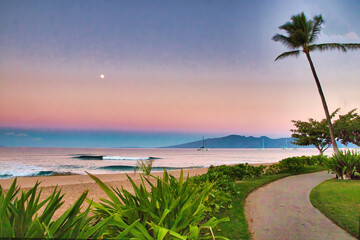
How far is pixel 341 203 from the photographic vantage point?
17.5 ft

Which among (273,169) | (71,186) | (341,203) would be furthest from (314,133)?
(71,186)

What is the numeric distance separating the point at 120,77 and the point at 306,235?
1467cm

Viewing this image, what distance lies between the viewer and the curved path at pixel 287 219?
357 cm

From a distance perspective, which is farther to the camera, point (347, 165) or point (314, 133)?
point (314, 133)

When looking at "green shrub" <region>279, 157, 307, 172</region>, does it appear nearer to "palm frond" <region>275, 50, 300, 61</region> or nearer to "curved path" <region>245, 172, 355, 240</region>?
"curved path" <region>245, 172, 355, 240</region>

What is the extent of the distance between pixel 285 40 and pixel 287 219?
49.8ft

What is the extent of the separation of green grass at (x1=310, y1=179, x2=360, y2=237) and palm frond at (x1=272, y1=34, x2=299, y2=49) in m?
11.5

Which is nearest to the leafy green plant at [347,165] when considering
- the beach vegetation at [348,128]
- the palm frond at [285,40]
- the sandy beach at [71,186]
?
the sandy beach at [71,186]

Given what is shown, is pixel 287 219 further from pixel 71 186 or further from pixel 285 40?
pixel 285 40

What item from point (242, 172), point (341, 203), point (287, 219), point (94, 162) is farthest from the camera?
point (94, 162)

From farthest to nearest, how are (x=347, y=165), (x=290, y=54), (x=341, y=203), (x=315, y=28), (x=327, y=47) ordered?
1. (x=290, y=54)
2. (x=315, y=28)
3. (x=327, y=47)
4. (x=347, y=165)
5. (x=341, y=203)

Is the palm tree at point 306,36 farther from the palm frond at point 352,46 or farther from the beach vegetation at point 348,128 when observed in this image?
the beach vegetation at point 348,128

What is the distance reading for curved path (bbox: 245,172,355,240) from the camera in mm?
3574

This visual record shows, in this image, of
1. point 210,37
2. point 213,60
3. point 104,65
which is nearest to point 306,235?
point 210,37
